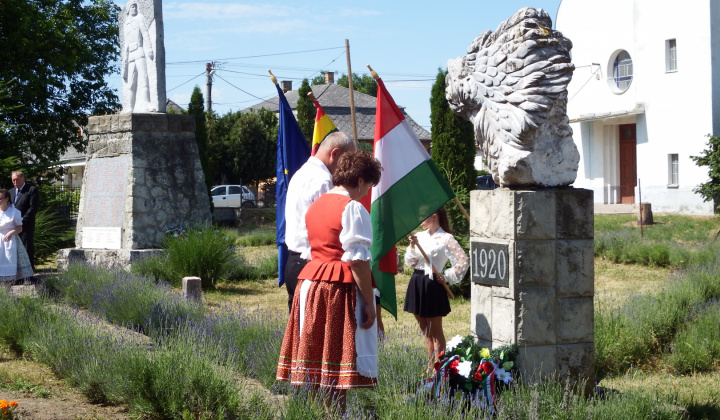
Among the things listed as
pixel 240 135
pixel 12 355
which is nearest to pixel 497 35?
pixel 12 355

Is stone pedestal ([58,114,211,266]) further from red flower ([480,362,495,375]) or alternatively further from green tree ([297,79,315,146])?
green tree ([297,79,315,146])

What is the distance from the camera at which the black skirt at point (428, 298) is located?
21.3 feet

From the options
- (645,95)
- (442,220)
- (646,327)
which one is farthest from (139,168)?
(645,95)

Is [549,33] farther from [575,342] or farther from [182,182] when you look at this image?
[182,182]

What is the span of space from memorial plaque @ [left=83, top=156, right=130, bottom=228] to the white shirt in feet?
23.7

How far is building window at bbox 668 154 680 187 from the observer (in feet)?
84.6

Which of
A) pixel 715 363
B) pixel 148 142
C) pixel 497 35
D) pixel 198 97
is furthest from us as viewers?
pixel 198 97

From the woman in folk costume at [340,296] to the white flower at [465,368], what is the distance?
61 cm

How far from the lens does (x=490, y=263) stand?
505cm

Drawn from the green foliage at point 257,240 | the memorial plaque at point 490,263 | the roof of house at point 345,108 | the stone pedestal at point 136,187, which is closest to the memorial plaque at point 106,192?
the stone pedestal at point 136,187

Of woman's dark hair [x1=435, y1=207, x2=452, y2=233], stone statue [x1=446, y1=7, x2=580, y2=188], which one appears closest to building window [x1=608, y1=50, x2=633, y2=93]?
woman's dark hair [x1=435, y1=207, x2=452, y2=233]

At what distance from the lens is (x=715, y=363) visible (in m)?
6.82

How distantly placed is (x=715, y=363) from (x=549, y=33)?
3.61 meters

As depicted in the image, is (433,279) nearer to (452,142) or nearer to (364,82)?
(452,142)
